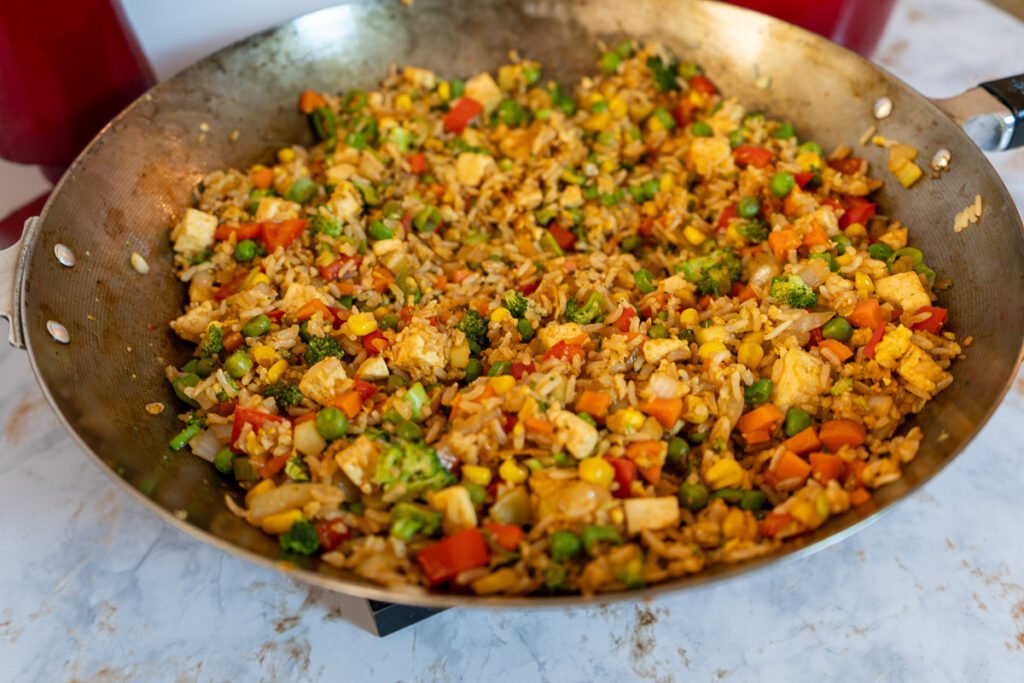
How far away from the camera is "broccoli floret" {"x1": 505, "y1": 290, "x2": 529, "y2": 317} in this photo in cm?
219

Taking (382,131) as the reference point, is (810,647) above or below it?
below

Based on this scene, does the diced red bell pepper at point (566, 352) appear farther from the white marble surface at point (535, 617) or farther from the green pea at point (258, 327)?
the green pea at point (258, 327)

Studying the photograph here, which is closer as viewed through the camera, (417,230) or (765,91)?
(417,230)

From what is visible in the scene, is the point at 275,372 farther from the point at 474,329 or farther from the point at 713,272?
the point at 713,272

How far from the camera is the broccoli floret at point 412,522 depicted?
1692mm

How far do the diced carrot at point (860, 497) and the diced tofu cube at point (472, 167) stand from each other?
1487mm

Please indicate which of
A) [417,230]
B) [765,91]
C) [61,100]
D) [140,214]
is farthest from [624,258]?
[61,100]

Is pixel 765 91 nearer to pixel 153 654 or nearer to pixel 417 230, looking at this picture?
pixel 417 230

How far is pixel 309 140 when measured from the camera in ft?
9.41

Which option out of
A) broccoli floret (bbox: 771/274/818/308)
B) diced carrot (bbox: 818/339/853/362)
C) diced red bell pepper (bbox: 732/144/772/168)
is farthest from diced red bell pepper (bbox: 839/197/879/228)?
diced carrot (bbox: 818/339/853/362)

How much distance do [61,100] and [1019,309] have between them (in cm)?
271

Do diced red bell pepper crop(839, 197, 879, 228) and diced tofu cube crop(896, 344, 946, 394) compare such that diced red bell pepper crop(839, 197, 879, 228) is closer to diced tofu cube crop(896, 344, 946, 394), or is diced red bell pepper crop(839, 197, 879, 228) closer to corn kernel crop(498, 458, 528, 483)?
diced tofu cube crop(896, 344, 946, 394)

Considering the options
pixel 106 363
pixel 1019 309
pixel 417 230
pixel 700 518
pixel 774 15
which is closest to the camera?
pixel 700 518

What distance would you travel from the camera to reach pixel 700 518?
1.76 m
